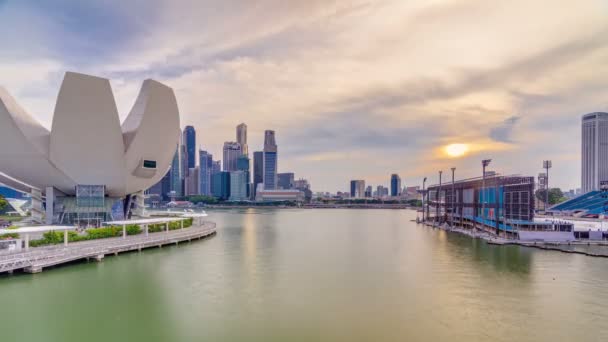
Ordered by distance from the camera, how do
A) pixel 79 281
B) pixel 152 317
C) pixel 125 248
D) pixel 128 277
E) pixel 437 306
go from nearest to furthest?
pixel 152 317 → pixel 437 306 → pixel 79 281 → pixel 128 277 → pixel 125 248

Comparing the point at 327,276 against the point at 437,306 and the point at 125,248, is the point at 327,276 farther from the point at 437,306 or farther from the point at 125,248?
the point at 125,248

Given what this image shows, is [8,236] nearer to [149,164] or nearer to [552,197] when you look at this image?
[149,164]

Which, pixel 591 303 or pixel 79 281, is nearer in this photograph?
pixel 591 303

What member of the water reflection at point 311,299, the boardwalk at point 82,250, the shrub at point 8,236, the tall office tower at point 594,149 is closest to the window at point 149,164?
the boardwalk at point 82,250

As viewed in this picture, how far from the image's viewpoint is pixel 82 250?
2497cm

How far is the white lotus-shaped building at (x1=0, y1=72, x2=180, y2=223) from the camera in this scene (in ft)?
103

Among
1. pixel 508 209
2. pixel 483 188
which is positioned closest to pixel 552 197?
pixel 483 188

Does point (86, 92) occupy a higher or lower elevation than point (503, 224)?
higher

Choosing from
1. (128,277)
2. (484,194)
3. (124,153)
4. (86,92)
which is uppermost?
(86,92)

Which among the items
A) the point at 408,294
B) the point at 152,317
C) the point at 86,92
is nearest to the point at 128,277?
the point at 152,317

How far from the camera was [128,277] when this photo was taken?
21531 mm

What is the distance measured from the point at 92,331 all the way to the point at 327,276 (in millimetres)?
13153

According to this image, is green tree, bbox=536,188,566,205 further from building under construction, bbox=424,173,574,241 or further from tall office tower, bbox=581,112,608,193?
building under construction, bbox=424,173,574,241

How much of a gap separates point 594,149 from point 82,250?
210 meters
